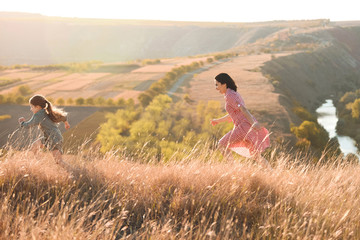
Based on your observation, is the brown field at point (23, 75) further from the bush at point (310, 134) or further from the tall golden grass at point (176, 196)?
the tall golden grass at point (176, 196)

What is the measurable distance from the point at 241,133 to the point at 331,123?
3706cm

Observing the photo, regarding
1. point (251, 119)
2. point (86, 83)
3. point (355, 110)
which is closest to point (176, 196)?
point (251, 119)

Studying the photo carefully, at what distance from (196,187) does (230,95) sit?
1.86m

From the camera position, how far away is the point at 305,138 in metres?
23.3

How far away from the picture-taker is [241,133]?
5125 millimetres

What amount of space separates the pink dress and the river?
84.6 feet

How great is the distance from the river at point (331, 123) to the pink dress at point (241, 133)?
25.8 metres

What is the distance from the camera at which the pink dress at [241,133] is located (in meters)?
5.10

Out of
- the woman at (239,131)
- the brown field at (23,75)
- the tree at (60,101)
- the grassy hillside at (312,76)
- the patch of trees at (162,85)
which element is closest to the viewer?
the woman at (239,131)

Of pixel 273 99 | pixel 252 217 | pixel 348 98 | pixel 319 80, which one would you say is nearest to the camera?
pixel 252 217

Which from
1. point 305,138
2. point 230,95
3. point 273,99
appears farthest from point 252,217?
point 273,99

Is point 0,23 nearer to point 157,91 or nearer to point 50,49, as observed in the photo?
point 50,49

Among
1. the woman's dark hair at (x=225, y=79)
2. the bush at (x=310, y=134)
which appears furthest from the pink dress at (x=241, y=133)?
the bush at (x=310, y=134)

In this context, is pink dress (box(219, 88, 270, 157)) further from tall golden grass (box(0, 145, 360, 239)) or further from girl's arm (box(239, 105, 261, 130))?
tall golden grass (box(0, 145, 360, 239))
